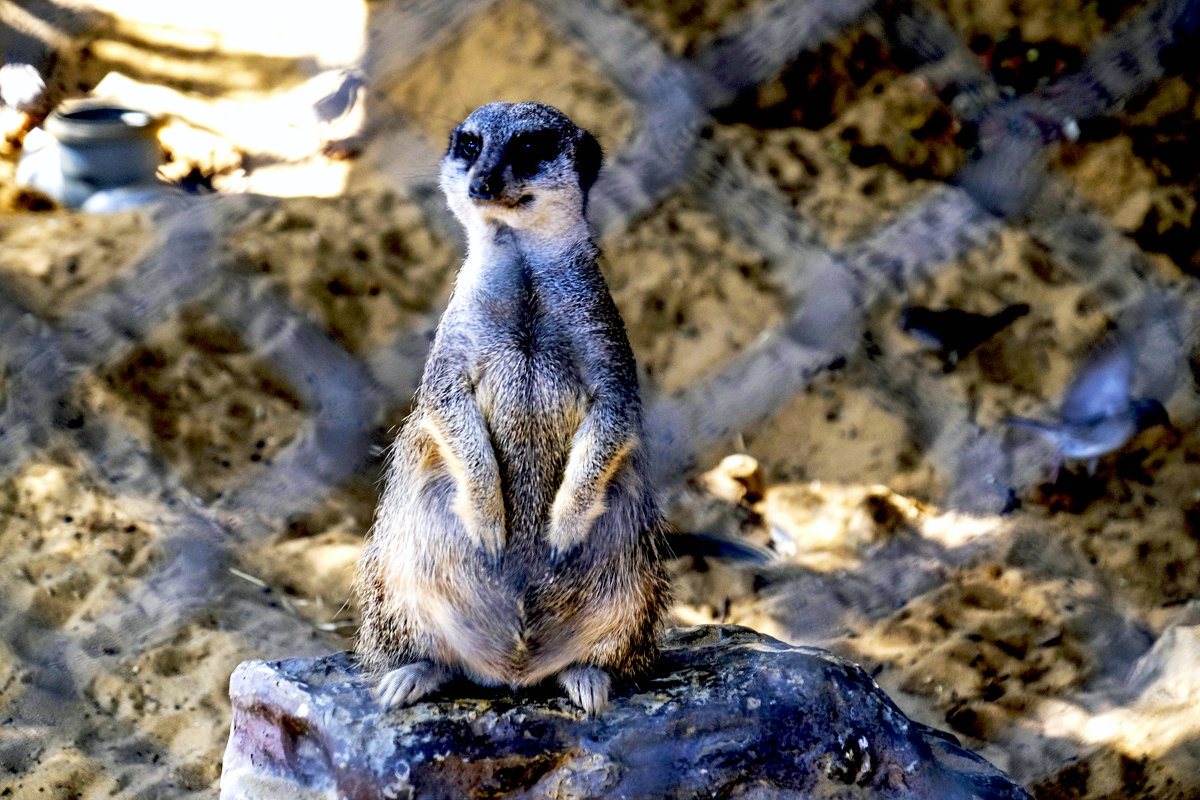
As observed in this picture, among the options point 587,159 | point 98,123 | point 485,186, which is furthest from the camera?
point 98,123

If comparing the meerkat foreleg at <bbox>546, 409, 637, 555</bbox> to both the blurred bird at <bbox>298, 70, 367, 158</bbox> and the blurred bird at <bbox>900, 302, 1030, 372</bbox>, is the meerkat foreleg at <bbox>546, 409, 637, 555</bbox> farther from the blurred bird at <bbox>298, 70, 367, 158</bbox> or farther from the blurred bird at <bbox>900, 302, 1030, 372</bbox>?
the blurred bird at <bbox>298, 70, 367, 158</bbox>

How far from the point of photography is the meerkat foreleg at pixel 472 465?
1950mm

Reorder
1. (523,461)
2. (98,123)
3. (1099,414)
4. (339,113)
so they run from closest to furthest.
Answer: (523,461)
(1099,414)
(98,123)
(339,113)

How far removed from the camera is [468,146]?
6.61 feet

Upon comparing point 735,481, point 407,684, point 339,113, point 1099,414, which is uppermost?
point 339,113

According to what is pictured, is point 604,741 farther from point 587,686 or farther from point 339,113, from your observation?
point 339,113

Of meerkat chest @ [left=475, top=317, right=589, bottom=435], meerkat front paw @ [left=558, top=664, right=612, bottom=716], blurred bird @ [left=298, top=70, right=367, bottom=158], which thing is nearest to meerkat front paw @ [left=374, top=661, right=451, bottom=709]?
meerkat front paw @ [left=558, top=664, right=612, bottom=716]

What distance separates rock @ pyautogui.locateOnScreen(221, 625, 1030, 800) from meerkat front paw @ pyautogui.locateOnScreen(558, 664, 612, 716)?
2 cm

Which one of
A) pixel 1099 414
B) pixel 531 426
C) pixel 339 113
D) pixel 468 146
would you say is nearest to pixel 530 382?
pixel 531 426

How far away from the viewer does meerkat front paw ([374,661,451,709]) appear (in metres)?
1.94

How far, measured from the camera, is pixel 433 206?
4.34 metres

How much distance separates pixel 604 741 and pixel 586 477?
42 cm

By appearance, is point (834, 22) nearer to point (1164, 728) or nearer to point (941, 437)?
point (941, 437)

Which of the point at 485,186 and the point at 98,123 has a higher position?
the point at 98,123
